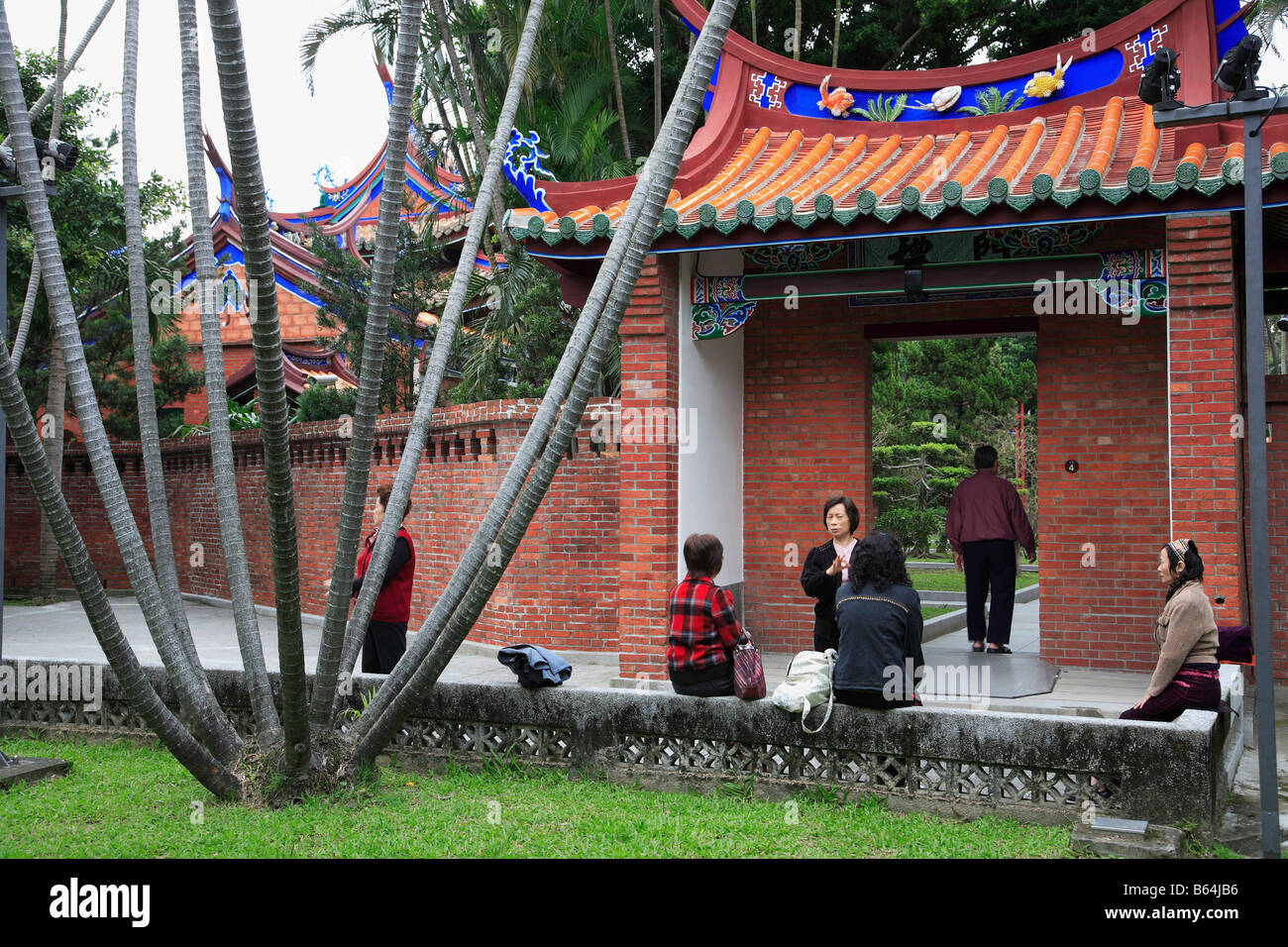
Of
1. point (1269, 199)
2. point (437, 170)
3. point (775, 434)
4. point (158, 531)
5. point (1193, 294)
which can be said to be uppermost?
point (437, 170)

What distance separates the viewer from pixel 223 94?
388 cm

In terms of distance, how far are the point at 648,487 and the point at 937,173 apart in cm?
294

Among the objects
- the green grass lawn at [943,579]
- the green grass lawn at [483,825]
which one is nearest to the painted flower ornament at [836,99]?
the green grass lawn at [483,825]

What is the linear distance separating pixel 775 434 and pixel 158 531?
205 inches

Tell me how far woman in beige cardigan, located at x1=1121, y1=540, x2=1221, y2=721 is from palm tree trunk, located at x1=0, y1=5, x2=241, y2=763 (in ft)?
14.5

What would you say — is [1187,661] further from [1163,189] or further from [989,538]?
[989,538]

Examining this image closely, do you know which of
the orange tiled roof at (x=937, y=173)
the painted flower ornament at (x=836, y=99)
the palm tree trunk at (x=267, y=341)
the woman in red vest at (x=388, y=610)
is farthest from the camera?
the painted flower ornament at (x=836, y=99)

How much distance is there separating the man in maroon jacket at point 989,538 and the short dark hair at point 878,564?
3615mm

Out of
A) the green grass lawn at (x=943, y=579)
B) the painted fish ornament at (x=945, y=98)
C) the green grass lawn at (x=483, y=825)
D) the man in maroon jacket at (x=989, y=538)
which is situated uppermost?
the painted fish ornament at (x=945, y=98)

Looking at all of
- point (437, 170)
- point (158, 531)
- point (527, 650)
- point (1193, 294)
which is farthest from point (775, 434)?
point (437, 170)

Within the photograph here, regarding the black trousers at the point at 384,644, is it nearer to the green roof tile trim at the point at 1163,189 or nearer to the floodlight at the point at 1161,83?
the floodlight at the point at 1161,83

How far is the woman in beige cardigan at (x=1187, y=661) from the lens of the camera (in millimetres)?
5266

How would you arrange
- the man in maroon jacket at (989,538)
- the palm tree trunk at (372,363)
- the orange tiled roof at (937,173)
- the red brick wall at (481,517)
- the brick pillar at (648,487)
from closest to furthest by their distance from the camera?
the palm tree trunk at (372,363) < the orange tiled roof at (937,173) < the brick pillar at (648,487) < the man in maroon jacket at (989,538) < the red brick wall at (481,517)
